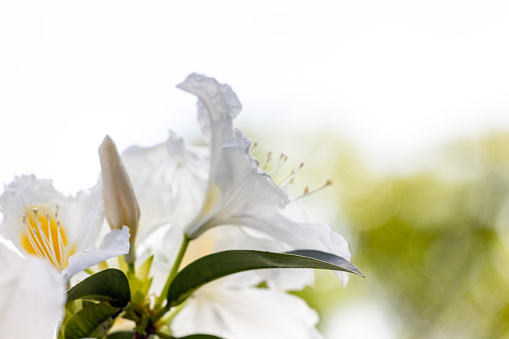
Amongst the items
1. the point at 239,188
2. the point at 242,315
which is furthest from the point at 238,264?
the point at 242,315

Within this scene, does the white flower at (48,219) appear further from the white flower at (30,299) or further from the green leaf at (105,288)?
the white flower at (30,299)

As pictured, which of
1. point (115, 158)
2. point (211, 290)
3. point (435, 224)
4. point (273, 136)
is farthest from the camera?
point (435, 224)

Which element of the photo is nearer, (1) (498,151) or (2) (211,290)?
(2) (211,290)

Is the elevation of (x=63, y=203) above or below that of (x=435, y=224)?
above

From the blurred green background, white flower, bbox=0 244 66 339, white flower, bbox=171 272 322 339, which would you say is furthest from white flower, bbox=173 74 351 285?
the blurred green background

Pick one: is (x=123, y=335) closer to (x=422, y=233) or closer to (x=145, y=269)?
(x=145, y=269)

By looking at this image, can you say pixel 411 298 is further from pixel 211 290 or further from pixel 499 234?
pixel 211 290

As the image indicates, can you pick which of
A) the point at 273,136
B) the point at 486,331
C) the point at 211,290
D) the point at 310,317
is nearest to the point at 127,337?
the point at 211,290
